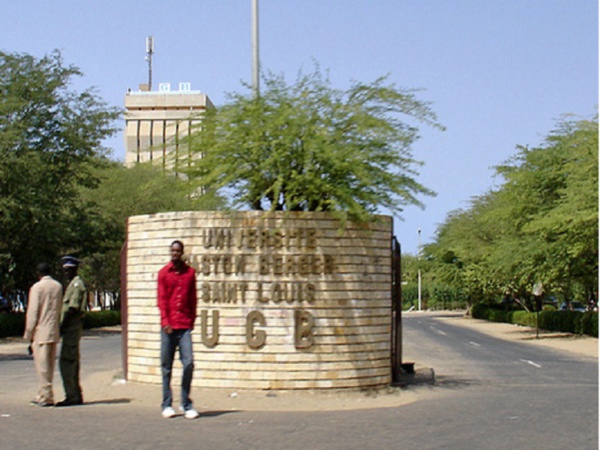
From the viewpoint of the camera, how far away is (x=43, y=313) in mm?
11016

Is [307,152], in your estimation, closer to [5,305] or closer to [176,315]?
[176,315]

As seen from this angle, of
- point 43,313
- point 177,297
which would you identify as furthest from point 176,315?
point 43,313

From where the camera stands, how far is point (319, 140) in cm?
1241

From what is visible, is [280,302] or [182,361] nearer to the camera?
[182,361]

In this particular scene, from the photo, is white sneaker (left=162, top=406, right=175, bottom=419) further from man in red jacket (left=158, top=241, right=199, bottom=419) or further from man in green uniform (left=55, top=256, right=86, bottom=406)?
man in green uniform (left=55, top=256, right=86, bottom=406)

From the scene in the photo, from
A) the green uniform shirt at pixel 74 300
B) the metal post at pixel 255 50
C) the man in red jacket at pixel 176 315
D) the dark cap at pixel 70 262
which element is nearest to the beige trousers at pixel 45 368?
the green uniform shirt at pixel 74 300

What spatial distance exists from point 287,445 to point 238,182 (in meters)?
5.29

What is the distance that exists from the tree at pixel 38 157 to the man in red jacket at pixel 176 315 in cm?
2438

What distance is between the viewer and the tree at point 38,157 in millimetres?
34281

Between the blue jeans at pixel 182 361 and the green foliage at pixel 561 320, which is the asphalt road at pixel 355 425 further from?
the green foliage at pixel 561 320

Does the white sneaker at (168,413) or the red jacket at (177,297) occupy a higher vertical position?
the red jacket at (177,297)

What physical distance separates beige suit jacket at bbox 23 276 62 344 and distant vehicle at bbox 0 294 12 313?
35.2m

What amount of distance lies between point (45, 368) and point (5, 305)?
39.0m

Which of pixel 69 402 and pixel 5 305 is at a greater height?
pixel 5 305
